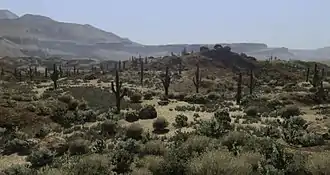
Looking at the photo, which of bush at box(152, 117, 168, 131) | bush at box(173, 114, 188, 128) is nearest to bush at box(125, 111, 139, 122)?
→ bush at box(152, 117, 168, 131)

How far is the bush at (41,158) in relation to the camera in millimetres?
19016

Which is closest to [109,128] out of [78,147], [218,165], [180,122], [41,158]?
[180,122]

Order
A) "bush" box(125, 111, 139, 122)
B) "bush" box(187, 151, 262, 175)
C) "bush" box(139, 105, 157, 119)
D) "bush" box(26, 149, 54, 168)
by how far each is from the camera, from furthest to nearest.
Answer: "bush" box(139, 105, 157, 119) → "bush" box(125, 111, 139, 122) → "bush" box(26, 149, 54, 168) → "bush" box(187, 151, 262, 175)

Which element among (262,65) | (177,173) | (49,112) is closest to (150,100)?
(49,112)

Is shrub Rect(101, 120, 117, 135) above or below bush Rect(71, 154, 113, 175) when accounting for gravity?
below

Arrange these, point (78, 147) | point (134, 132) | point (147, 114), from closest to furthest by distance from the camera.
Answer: point (78, 147) < point (134, 132) < point (147, 114)

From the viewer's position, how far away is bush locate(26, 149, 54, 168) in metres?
19.0

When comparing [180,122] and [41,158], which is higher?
[180,122]

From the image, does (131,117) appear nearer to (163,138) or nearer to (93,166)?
(163,138)

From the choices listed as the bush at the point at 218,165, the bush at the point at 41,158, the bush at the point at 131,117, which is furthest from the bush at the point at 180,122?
the bush at the point at 218,165

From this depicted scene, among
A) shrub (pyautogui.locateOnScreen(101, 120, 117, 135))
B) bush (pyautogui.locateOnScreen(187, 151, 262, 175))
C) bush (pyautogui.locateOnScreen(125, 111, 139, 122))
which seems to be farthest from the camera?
bush (pyautogui.locateOnScreen(125, 111, 139, 122))

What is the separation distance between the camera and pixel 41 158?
19219 mm

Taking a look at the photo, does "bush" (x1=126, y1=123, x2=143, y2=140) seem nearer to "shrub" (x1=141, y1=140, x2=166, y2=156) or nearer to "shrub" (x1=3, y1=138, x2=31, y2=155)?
"shrub" (x1=141, y1=140, x2=166, y2=156)

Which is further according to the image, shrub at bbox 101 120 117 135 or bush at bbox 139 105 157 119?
bush at bbox 139 105 157 119
